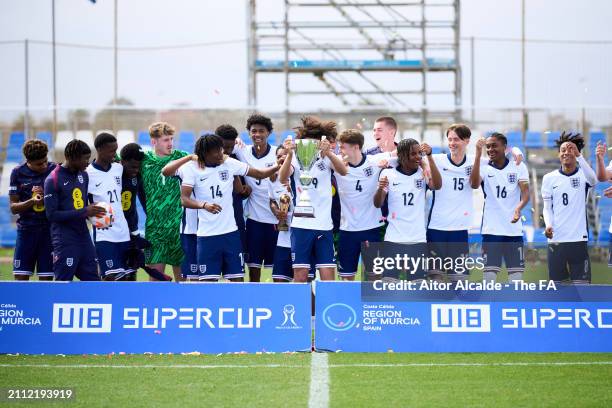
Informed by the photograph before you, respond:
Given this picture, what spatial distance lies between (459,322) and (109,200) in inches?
154

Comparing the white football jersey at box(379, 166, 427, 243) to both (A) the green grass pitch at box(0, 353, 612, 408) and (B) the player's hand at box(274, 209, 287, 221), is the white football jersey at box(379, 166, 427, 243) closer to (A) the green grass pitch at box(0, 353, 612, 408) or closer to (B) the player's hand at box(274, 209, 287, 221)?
(B) the player's hand at box(274, 209, 287, 221)

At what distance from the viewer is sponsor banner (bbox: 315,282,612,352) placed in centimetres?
882

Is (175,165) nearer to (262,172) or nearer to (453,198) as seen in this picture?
(262,172)

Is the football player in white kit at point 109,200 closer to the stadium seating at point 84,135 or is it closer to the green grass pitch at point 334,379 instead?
the green grass pitch at point 334,379

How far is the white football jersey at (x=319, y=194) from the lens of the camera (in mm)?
9662

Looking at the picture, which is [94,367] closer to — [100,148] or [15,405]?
[15,405]

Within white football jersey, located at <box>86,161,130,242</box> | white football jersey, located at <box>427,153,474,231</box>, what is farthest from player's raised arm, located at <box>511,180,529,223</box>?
white football jersey, located at <box>86,161,130,242</box>

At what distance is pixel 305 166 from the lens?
969 centimetres

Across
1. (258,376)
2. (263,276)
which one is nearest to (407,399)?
(258,376)

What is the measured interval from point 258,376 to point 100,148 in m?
3.61

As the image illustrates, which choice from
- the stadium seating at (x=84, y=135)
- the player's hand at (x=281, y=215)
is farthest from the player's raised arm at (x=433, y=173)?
the stadium seating at (x=84, y=135)

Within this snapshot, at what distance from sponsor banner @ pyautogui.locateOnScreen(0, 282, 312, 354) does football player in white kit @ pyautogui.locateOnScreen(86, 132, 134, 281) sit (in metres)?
1.43

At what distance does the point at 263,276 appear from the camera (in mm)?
16562

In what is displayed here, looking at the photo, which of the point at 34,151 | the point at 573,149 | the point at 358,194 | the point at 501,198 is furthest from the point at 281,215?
the point at 573,149
